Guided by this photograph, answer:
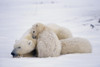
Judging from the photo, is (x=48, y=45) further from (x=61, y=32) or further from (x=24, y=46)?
(x=61, y=32)

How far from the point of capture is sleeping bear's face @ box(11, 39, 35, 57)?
19.2ft

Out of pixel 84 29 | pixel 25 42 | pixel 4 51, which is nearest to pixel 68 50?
pixel 25 42

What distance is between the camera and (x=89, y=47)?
20.7 ft

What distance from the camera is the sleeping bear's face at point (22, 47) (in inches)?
230

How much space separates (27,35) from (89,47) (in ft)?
5.48

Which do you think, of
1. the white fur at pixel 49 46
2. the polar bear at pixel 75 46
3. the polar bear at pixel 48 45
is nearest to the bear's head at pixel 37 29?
the polar bear at pixel 48 45

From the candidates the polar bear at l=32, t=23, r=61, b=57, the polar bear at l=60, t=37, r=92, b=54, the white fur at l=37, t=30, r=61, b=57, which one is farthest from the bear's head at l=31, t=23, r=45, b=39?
the polar bear at l=60, t=37, r=92, b=54

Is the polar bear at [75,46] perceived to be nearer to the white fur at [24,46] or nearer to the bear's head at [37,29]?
the bear's head at [37,29]

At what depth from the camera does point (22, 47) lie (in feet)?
19.4

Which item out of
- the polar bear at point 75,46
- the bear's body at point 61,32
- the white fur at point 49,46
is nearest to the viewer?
the white fur at point 49,46

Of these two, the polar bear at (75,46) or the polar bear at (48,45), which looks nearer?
the polar bear at (48,45)

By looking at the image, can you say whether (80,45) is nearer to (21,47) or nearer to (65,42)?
(65,42)

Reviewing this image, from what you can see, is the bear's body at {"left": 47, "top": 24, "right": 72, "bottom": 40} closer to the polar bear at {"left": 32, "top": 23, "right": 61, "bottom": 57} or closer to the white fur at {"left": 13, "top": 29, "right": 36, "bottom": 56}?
the polar bear at {"left": 32, "top": 23, "right": 61, "bottom": 57}

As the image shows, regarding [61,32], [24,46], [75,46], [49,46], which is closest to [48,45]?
[49,46]
